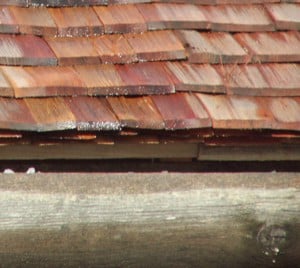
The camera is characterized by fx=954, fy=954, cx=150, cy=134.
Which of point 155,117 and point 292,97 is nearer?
point 155,117

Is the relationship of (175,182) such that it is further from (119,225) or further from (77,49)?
(77,49)

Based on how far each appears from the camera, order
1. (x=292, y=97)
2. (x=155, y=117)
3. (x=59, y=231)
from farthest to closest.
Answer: (x=292, y=97) < (x=155, y=117) < (x=59, y=231)

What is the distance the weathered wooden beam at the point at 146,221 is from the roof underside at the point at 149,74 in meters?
1.15

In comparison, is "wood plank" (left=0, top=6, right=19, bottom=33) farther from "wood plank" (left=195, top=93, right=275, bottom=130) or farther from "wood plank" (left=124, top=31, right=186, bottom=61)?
"wood plank" (left=195, top=93, right=275, bottom=130)

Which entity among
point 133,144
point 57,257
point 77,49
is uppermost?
point 77,49

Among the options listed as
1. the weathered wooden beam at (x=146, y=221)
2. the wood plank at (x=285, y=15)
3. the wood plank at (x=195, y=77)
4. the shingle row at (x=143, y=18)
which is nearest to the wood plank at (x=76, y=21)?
the shingle row at (x=143, y=18)

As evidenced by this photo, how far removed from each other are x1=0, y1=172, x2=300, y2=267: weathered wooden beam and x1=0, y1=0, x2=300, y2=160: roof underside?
1154mm

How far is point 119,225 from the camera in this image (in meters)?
1.99

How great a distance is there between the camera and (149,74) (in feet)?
11.0

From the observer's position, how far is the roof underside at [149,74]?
3.20 metres

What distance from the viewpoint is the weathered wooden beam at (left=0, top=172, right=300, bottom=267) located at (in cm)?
197

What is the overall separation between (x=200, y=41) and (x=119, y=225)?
1617 mm

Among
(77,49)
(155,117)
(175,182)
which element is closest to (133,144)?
(155,117)

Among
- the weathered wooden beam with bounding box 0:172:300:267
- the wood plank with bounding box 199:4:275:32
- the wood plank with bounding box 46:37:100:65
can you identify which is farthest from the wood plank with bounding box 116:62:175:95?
the weathered wooden beam with bounding box 0:172:300:267
